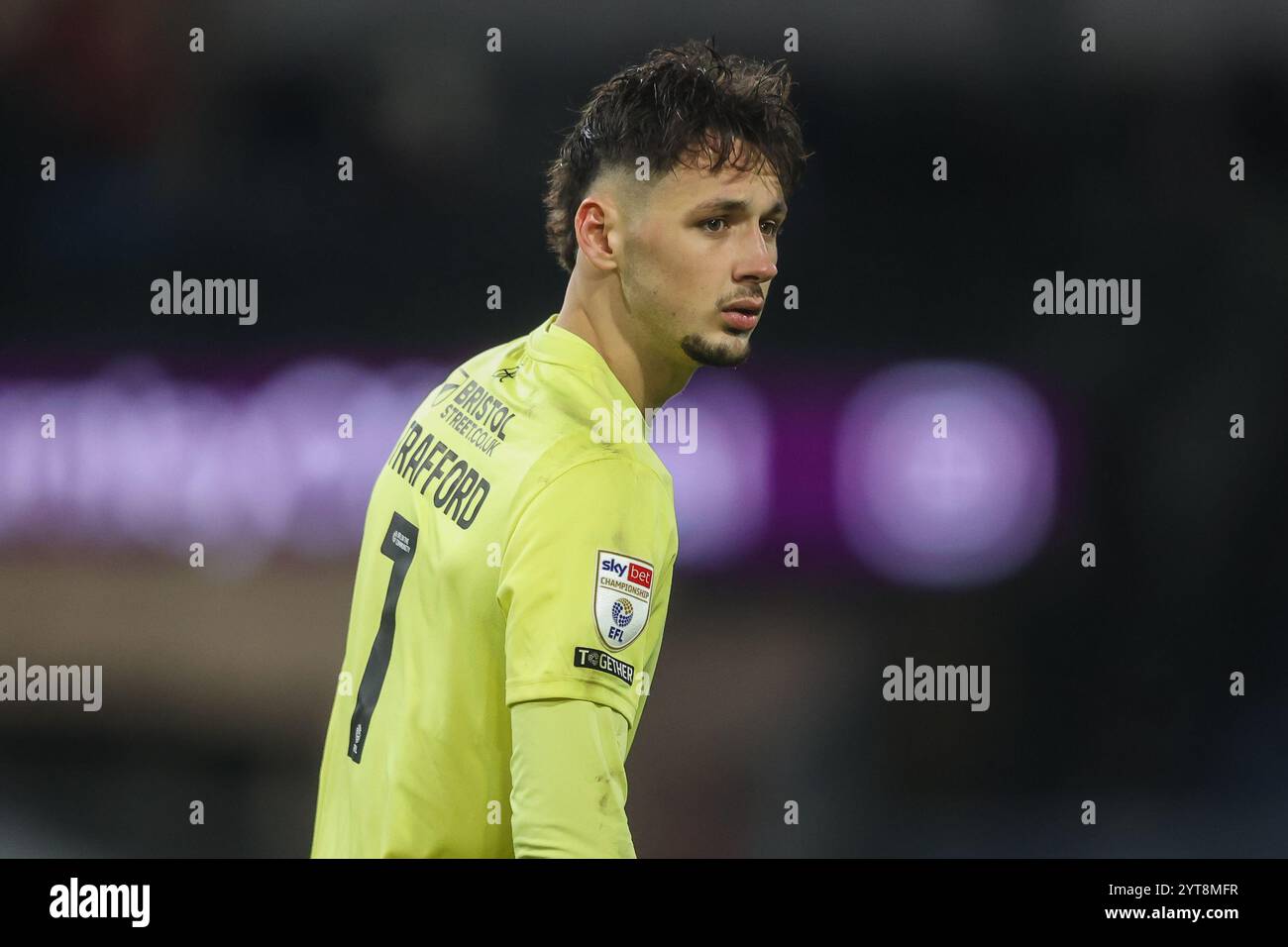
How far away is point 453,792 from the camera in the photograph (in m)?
2.31

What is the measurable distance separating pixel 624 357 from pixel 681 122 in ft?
1.63

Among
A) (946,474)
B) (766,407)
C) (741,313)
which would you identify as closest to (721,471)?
(766,407)

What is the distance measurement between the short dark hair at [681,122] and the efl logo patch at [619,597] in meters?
0.88

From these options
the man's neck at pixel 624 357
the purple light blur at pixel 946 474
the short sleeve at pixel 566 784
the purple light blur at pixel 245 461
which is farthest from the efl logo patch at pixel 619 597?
the purple light blur at pixel 946 474

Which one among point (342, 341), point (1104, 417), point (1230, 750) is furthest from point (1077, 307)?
point (342, 341)

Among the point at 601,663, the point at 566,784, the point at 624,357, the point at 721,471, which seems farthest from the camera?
the point at 721,471

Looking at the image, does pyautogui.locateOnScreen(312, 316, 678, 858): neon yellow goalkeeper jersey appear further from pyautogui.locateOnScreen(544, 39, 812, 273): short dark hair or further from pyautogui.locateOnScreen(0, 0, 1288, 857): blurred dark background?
pyautogui.locateOnScreen(0, 0, 1288, 857): blurred dark background

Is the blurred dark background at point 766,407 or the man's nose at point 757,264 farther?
the blurred dark background at point 766,407

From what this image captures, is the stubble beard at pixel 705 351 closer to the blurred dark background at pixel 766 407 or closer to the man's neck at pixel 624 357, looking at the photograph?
the man's neck at pixel 624 357

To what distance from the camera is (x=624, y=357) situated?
8.60 feet

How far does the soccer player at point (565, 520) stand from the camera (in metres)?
2.13

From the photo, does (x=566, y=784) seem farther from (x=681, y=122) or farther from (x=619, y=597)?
(x=681, y=122)

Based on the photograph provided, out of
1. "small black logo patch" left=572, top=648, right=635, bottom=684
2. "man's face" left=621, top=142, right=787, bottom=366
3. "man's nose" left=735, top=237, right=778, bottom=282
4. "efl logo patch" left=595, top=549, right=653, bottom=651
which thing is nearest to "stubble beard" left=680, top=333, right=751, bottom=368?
"man's face" left=621, top=142, right=787, bottom=366

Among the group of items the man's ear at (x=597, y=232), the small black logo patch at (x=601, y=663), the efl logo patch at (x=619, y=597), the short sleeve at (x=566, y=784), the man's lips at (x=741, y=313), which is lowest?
the short sleeve at (x=566, y=784)
